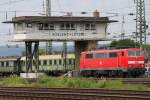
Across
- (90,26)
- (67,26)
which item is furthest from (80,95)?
(90,26)

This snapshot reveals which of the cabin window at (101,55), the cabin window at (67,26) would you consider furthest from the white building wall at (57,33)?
the cabin window at (101,55)

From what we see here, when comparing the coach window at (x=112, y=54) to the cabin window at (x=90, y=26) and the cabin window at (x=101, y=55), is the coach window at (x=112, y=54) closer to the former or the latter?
the cabin window at (x=101, y=55)

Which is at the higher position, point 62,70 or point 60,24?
point 60,24

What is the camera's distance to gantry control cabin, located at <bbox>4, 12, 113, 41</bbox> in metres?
67.1

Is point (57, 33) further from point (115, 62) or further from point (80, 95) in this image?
point (80, 95)

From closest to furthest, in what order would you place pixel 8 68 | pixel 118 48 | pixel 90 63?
pixel 118 48
pixel 90 63
pixel 8 68

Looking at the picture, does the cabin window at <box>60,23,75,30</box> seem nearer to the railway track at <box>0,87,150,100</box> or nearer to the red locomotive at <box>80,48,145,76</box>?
the red locomotive at <box>80,48,145,76</box>

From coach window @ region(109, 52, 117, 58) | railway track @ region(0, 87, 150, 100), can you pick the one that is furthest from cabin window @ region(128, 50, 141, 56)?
railway track @ region(0, 87, 150, 100)

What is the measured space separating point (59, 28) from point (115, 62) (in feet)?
68.1

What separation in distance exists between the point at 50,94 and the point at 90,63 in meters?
28.1

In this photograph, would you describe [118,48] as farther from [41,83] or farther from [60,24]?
[60,24]

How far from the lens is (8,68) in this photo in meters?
74.4

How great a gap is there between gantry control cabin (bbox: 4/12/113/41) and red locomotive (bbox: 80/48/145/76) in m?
14.4

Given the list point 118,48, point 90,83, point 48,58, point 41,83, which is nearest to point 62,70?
point 48,58
